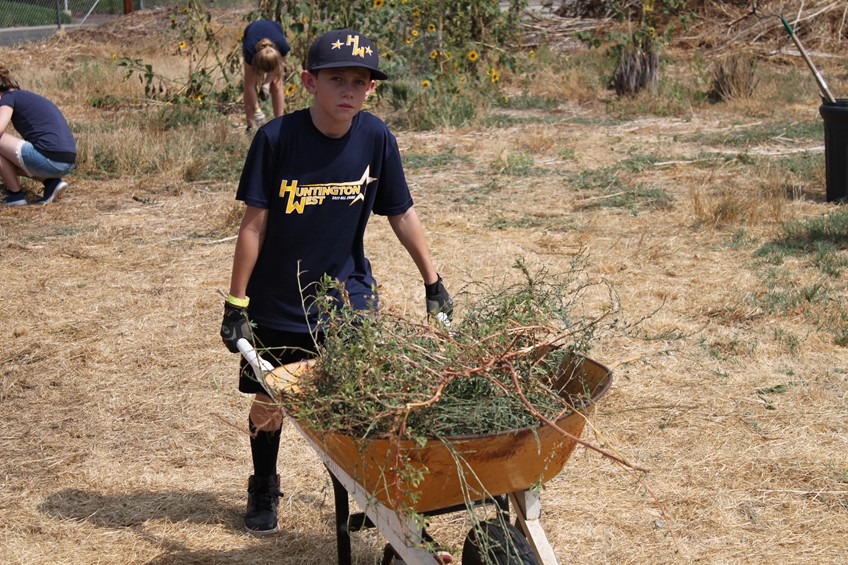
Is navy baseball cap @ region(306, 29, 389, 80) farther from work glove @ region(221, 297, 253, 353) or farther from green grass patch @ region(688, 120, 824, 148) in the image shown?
green grass patch @ region(688, 120, 824, 148)

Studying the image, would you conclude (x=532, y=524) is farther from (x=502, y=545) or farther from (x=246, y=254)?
(x=246, y=254)

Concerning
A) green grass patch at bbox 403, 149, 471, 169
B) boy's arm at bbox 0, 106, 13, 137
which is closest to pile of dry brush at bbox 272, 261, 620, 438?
boy's arm at bbox 0, 106, 13, 137

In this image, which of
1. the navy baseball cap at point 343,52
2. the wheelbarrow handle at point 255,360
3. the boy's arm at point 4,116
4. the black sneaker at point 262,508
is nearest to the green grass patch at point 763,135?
the boy's arm at point 4,116

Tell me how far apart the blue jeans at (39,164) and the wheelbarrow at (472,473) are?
5924mm

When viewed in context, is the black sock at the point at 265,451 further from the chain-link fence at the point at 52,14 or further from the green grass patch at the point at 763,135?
the chain-link fence at the point at 52,14

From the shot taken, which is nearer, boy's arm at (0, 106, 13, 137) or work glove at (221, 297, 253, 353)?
work glove at (221, 297, 253, 353)

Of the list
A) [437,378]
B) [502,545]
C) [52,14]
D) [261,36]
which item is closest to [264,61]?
[261,36]

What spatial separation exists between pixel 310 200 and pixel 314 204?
2 centimetres

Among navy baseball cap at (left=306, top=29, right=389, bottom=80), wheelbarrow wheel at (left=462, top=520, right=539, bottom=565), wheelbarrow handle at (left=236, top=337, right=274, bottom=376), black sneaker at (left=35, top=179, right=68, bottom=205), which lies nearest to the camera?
wheelbarrow wheel at (left=462, top=520, right=539, bottom=565)

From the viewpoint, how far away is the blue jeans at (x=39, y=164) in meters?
7.79

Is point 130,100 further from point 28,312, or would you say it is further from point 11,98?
point 28,312

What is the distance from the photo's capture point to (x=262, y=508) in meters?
3.54

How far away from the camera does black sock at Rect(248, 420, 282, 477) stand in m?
3.44

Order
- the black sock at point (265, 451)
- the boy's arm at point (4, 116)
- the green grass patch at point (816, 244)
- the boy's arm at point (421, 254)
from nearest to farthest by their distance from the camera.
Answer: the boy's arm at point (421, 254)
the black sock at point (265, 451)
the green grass patch at point (816, 244)
the boy's arm at point (4, 116)
